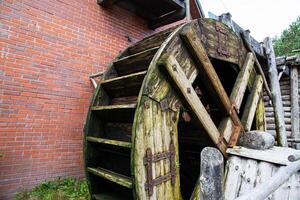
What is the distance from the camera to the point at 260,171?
217cm

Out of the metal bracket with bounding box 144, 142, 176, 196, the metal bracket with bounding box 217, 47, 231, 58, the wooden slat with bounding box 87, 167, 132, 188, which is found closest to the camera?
the metal bracket with bounding box 144, 142, 176, 196

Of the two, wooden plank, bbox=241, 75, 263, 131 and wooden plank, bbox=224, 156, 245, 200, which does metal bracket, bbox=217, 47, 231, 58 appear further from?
wooden plank, bbox=224, 156, 245, 200

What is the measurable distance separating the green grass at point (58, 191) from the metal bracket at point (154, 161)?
73.8 inches

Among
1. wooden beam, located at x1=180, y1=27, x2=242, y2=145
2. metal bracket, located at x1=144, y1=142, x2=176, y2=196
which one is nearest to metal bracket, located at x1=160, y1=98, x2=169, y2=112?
metal bracket, located at x1=144, y1=142, x2=176, y2=196

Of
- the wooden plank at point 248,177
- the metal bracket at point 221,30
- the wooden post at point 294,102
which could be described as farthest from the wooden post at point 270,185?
the wooden post at point 294,102

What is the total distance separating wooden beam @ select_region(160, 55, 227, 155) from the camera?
2.08 meters

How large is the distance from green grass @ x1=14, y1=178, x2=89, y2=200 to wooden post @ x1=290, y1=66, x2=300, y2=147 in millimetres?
4932

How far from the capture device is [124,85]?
2.60 m

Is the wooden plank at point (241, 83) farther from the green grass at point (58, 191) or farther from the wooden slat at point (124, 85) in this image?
the green grass at point (58, 191)

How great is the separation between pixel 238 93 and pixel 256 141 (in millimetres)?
643

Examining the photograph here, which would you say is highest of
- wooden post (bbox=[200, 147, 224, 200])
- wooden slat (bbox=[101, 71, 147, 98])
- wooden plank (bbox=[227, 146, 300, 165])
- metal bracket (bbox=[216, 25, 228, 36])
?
metal bracket (bbox=[216, 25, 228, 36])

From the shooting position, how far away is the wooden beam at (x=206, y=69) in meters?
2.28

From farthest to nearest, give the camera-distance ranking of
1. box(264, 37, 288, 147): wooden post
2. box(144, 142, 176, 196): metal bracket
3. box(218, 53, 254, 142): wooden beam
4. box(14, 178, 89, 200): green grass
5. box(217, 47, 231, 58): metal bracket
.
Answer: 1. box(264, 37, 288, 147): wooden post
2. box(14, 178, 89, 200): green grass
3. box(217, 47, 231, 58): metal bracket
4. box(218, 53, 254, 142): wooden beam
5. box(144, 142, 176, 196): metal bracket

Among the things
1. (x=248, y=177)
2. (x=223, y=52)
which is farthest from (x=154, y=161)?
(x=223, y=52)
